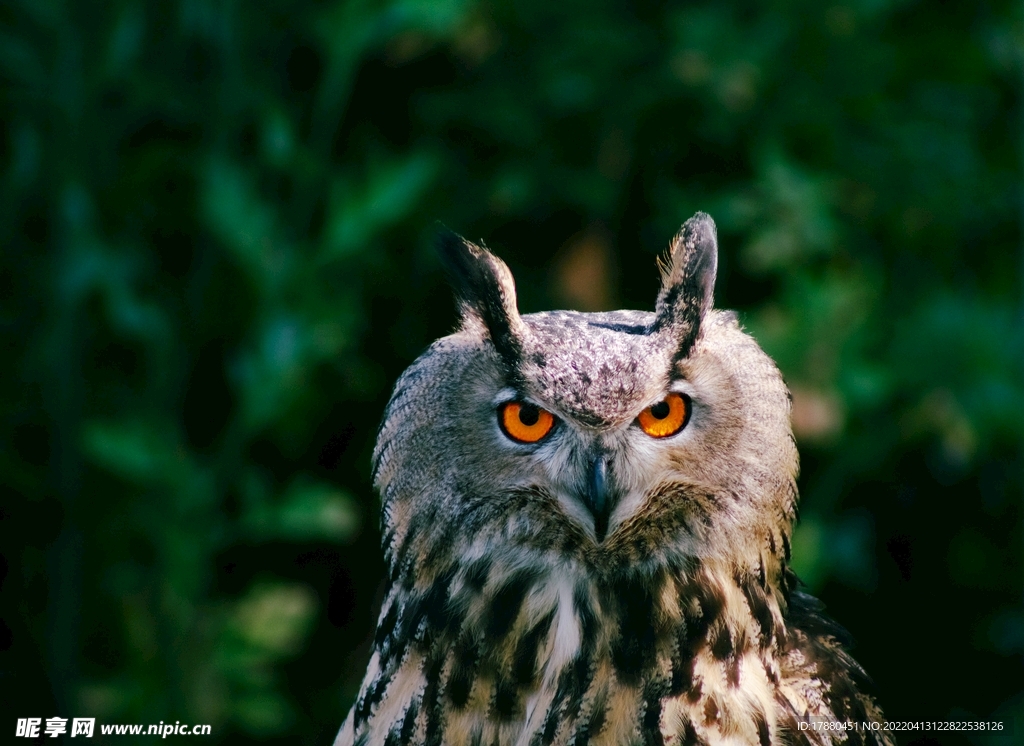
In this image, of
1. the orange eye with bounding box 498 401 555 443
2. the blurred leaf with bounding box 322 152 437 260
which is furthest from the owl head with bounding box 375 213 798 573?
the blurred leaf with bounding box 322 152 437 260

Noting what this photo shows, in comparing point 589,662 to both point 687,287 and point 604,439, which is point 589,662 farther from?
point 687,287

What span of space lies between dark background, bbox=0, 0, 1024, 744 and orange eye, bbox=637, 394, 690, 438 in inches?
31.7

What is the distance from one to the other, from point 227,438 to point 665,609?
106cm

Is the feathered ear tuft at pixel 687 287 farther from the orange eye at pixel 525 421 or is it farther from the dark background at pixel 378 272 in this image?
the dark background at pixel 378 272

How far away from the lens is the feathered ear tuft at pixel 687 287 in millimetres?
1198

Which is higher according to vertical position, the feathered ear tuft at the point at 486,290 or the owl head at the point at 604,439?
the feathered ear tuft at the point at 486,290

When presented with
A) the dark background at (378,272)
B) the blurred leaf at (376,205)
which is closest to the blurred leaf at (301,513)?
the dark background at (378,272)

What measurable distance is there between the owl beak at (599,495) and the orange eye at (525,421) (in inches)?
3.0

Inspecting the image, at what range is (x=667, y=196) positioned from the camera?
91.1 inches

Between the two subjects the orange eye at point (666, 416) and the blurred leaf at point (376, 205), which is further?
the blurred leaf at point (376, 205)

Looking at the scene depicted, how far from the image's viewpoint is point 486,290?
4.03 ft

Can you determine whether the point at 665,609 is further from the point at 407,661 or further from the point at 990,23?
the point at 990,23

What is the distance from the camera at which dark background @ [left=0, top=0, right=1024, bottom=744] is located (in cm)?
195

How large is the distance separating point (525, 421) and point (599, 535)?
0.15 m
